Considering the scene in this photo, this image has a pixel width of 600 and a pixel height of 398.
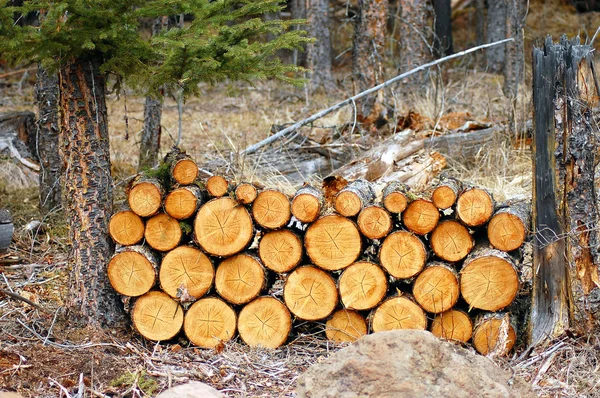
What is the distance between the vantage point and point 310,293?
4961mm

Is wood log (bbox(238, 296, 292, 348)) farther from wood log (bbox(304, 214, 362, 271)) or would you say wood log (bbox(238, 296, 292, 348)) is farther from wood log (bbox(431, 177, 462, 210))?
wood log (bbox(431, 177, 462, 210))

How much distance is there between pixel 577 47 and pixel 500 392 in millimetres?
2221

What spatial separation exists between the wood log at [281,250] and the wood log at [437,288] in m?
0.82

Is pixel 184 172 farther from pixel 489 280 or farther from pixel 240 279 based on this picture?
pixel 489 280

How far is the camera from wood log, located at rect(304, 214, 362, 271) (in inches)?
191

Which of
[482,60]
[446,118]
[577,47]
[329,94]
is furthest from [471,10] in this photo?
[577,47]

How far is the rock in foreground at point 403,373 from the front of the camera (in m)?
3.48

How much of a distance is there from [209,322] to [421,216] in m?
1.59

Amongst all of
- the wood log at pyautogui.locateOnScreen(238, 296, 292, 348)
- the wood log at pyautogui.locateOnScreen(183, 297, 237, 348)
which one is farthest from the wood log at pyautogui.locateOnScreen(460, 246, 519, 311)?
the wood log at pyautogui.locateOnScreen(183, 297, 237, 348)

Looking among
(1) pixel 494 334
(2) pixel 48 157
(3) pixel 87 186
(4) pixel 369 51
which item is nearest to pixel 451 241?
(1) pixel 494 334

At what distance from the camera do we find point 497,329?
474cm

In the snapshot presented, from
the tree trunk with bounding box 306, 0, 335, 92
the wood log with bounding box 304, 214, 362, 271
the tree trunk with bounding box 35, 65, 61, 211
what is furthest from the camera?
the tree trunk with bounding box 306, 0, 335, 92

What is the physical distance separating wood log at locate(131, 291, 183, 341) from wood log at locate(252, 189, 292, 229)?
2.74 ft

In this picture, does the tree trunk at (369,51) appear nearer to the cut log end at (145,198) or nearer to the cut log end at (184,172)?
the cut log end at (184,172)
